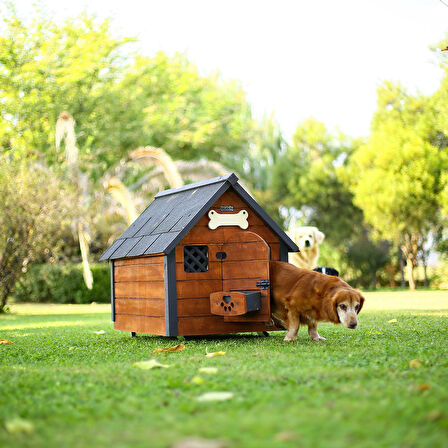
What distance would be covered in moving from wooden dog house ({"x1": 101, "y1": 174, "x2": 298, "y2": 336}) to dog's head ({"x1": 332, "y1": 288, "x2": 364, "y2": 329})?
39.2 inches

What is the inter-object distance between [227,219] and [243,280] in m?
0.78

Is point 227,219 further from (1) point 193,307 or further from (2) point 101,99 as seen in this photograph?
(2) point 101,99

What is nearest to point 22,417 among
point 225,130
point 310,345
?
point 310,345

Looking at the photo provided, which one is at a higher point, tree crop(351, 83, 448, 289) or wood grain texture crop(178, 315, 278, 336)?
tree crop(351, 83, 448, 289)

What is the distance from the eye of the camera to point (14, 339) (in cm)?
841

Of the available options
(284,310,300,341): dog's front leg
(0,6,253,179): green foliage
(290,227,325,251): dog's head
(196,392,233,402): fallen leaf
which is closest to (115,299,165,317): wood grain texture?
(284,310,300,341): dog's front leg

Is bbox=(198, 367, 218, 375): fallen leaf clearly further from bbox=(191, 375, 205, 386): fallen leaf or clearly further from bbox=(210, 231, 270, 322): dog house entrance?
bbox=(210, 231, 270, 322): dog house entrance

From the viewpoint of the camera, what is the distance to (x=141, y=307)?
784cm

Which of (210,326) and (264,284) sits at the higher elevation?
(264,284)

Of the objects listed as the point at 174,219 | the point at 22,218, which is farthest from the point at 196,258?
the point at 22,218

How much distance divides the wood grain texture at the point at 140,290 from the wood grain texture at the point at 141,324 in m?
0.26

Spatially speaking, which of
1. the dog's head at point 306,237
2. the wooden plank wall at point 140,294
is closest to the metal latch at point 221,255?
the wooden plank wall at point 140,294

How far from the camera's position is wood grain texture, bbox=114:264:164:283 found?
736cm

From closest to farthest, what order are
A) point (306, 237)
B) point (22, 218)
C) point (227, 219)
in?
point (227, 219)
point (306, 237)
point (22, 218)
